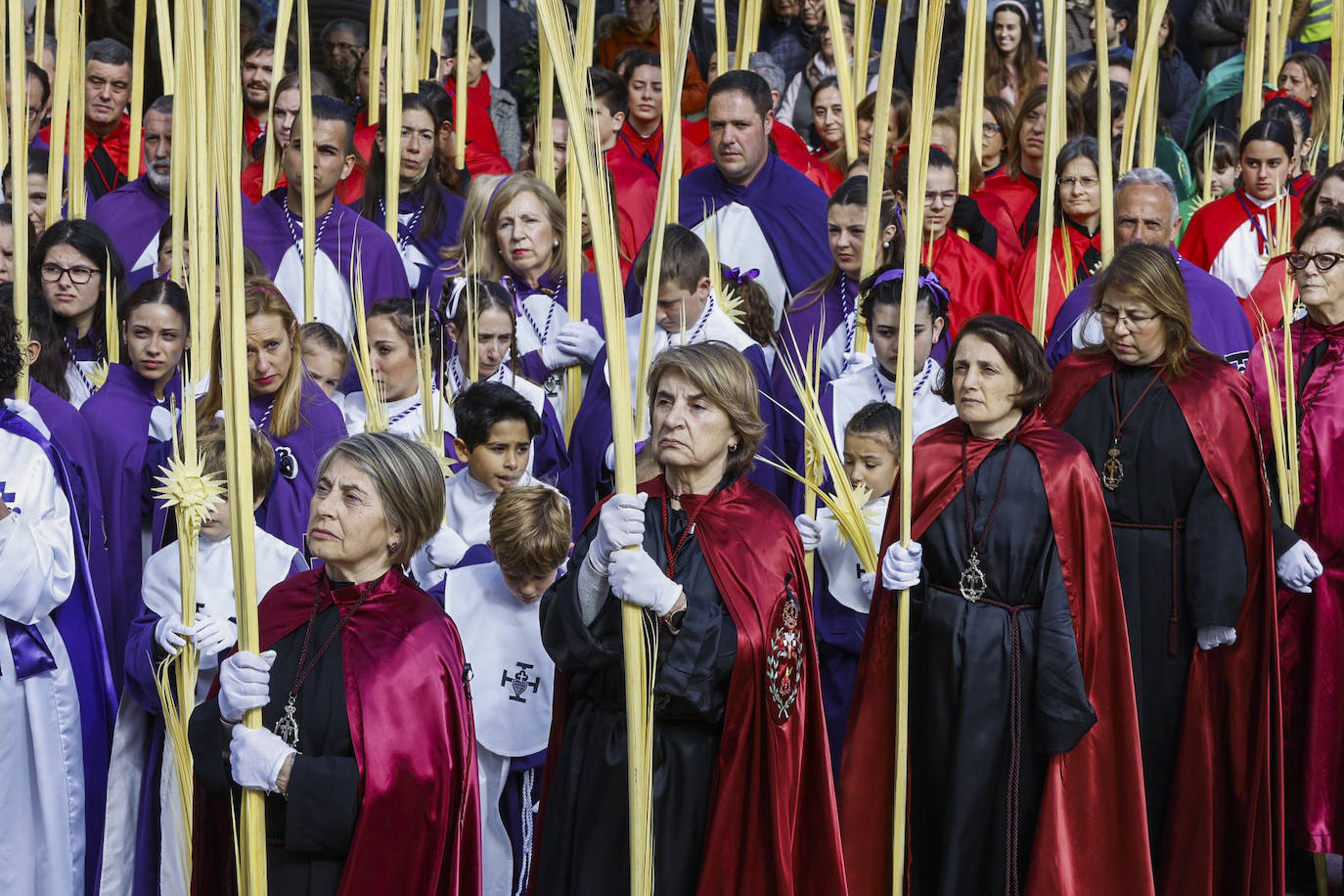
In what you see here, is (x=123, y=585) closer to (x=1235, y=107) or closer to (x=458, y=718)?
(x=458, y=718)

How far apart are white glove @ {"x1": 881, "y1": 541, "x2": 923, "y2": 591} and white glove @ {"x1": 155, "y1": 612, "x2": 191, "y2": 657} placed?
1.60 meters

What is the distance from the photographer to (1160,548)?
483cm

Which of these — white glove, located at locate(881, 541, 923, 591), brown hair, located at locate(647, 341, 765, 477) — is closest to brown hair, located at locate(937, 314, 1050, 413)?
white glove, located at locate(881, 541, 923, 591)

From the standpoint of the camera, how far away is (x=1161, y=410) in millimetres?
4844

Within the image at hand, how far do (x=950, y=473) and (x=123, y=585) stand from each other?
2321 millimetres

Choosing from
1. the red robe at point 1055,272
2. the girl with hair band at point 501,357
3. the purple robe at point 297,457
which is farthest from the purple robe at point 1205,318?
the purple robe at point 297,457

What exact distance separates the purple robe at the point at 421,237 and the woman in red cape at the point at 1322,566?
3.08 metres

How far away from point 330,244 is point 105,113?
1.85 m

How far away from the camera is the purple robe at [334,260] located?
250 inches

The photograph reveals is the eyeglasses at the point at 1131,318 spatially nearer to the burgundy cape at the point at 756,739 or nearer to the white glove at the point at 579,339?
the burgundy cape at the point at 756,739

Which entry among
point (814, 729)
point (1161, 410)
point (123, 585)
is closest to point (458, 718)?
point (814, 729)

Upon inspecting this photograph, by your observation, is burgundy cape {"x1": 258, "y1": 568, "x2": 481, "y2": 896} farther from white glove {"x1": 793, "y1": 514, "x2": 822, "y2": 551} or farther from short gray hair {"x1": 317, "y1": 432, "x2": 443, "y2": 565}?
white glove {"x1": 793, "y1": 514, "x2": 822, "y2": 551}

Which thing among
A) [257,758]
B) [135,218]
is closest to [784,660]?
[257,758]

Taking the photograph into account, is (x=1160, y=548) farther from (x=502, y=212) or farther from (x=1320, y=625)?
(x=502, y=212)
